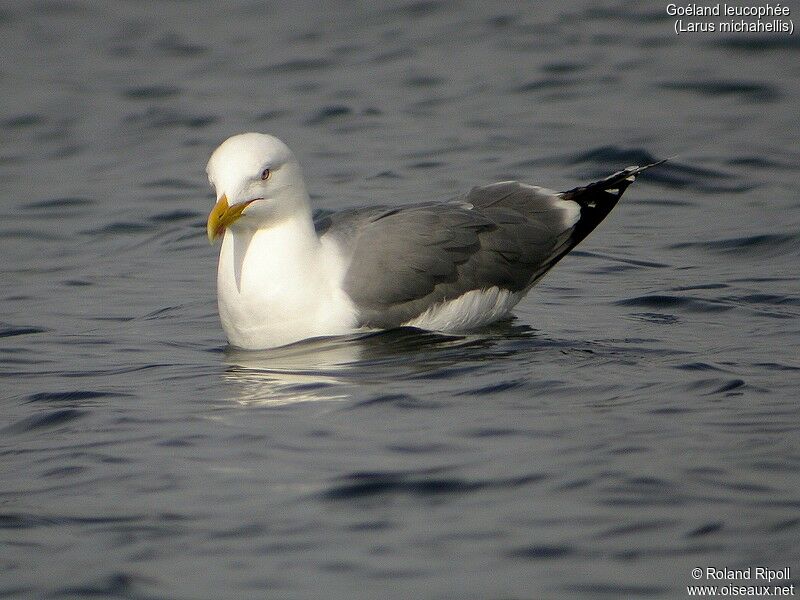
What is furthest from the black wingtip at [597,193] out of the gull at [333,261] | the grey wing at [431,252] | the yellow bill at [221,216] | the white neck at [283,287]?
the yellow bill at [221,216]

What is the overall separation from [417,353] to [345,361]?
370 millimetres

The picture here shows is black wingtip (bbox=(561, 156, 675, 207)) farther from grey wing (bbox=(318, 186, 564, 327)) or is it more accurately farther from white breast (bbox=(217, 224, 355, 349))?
white breast (bbox=(217, 224, 355, 349))

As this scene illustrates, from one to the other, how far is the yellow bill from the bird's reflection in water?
0.66m

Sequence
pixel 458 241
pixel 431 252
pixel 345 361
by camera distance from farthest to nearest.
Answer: pixel 458 241, pixel 431 252, pixel 345 361

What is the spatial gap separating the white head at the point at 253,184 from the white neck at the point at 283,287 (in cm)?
8

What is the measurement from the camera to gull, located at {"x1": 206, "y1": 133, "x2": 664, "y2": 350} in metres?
6.62

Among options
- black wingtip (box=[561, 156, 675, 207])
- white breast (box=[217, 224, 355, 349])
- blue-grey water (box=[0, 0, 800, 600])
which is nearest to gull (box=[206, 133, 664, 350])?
white breast (box=[217, 224, 355, 349])

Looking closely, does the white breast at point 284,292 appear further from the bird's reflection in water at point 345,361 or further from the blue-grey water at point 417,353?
the blue-grey water at point 417,353

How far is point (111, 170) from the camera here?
1145 cm

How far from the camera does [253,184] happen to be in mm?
6578

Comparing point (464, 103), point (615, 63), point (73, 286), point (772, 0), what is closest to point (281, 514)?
point (73, 286)

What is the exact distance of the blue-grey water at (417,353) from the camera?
434cm

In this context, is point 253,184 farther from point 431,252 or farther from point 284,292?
point 431,252

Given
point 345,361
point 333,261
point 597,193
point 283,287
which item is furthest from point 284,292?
point 597,193
